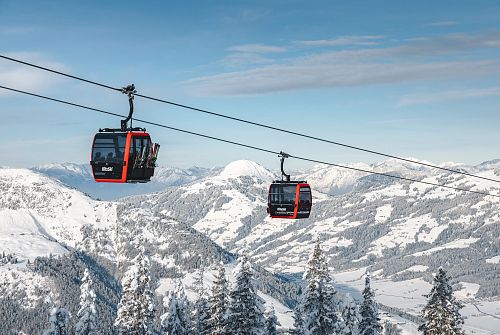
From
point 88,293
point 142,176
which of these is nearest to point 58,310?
point 88,293

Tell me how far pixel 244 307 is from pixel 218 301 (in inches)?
166

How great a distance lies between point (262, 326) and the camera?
5616 centimetres

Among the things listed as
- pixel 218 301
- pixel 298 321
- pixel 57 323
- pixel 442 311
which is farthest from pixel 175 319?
pixel 442 311

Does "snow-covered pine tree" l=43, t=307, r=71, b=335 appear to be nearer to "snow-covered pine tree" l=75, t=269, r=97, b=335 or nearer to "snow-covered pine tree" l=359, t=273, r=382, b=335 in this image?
"snow-covered pine tree" l=75, t=269, r=97, b=335

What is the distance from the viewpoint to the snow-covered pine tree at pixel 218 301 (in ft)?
190

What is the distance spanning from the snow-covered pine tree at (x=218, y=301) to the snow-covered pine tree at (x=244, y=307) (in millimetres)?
2075

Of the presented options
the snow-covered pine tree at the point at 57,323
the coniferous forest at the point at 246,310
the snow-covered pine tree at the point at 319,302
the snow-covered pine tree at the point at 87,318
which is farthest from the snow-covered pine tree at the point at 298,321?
the snow-covered pine tree at the point at 57,323

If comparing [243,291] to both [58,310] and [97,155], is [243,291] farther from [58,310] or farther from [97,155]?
[97,155]

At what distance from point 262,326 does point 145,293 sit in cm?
1264

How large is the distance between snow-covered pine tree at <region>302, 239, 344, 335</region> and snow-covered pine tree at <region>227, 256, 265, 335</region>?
7138mm

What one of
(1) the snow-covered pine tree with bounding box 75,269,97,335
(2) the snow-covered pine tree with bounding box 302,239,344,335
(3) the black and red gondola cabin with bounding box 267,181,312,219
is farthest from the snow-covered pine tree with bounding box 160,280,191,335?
(3) the black and red gondola cabin with bounding box 267,181,312,219

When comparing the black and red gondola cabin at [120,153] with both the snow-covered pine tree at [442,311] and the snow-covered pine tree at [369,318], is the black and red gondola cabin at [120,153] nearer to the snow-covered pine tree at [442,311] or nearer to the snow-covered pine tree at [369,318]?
the snow-covered pine tree at [369,318]

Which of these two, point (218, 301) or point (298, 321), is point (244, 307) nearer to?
point (218, 301)

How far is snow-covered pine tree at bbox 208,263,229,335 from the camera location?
5800 centimetres
